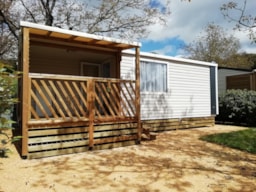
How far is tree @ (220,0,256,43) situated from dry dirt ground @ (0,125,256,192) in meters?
2.60

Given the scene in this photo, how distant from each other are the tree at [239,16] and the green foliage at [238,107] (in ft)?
26.0

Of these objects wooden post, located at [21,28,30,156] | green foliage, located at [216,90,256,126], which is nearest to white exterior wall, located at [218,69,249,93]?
green foliage, located at [216,90,256,126]

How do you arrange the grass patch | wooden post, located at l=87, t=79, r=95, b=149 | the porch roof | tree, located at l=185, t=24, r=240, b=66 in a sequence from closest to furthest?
the porch roof → wooden post, located at l=87, t=79, r=95, b=149 → the grass patch → tree, located at l=185, t=24, r=240, b=66

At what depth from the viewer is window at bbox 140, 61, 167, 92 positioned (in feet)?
30.2

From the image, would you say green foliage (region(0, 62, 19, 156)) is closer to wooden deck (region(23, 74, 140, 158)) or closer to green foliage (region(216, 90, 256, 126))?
wooden deck (region(23, 74, 140, 158))

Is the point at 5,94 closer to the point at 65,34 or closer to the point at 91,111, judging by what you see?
the point at 91,111

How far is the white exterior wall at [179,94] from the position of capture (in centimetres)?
923

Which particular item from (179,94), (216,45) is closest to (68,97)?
(179,94)

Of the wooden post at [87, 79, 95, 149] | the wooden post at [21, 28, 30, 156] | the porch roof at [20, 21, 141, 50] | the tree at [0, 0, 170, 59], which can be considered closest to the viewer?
the wooden post at [21, 28, 30, 156]

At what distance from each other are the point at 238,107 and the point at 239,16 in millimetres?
8561

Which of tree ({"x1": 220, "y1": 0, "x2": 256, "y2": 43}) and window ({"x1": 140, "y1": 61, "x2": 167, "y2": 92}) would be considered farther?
window ({"x1": 140, "y1": 61, "x2": 167, "y2": 92})

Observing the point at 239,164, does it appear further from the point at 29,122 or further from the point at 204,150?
the point at 29,122

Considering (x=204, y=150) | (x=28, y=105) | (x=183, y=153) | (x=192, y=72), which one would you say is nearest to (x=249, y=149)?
(x=204, y=150)

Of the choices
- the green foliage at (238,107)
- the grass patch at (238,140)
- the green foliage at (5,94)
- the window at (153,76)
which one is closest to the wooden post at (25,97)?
the green foliage at (5,94)
